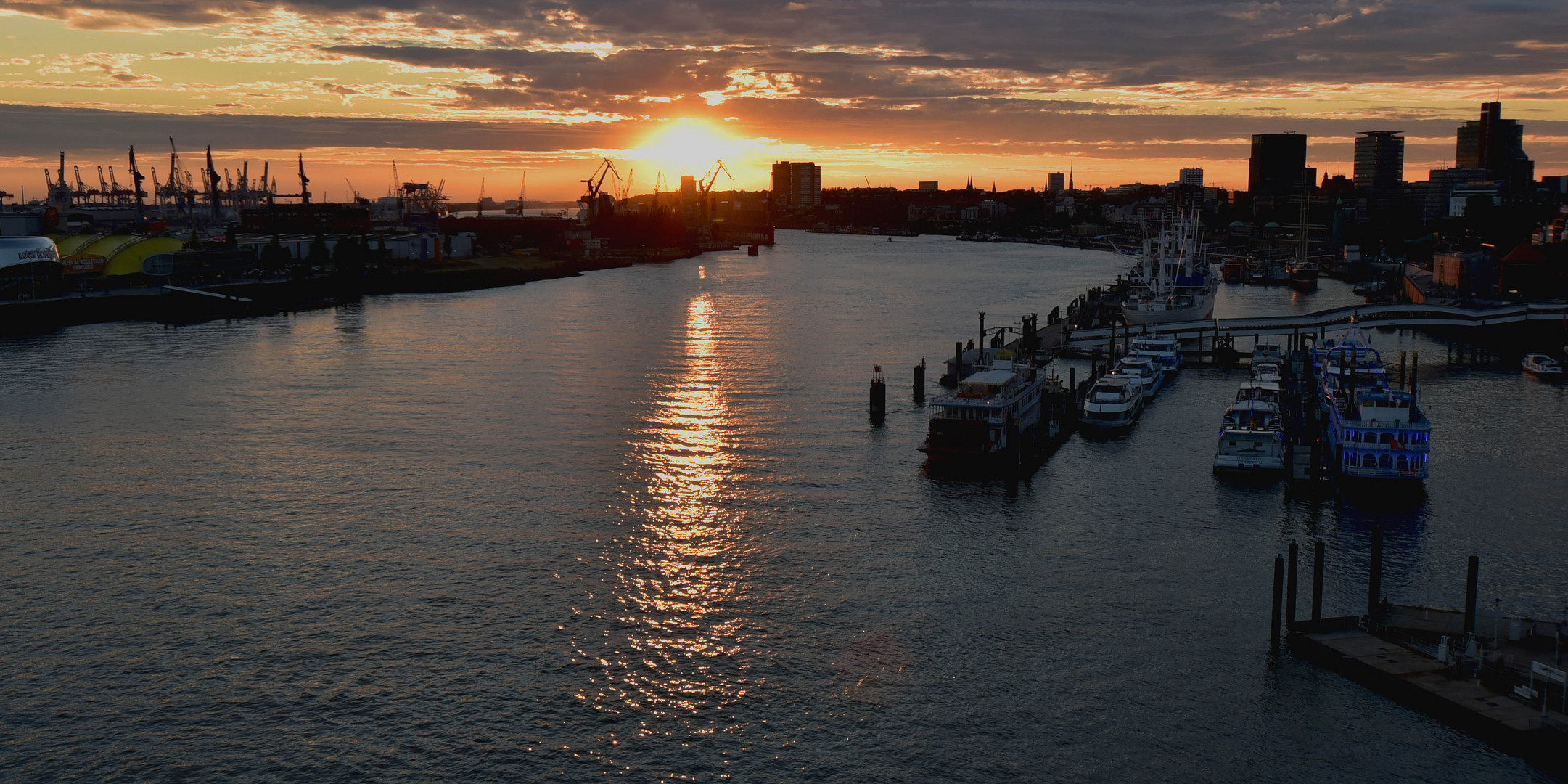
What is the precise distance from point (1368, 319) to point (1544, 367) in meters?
7.23

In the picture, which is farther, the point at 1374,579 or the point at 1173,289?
the point at 1173,289

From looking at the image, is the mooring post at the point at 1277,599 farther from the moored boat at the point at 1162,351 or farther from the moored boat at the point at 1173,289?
the moored boat at the point at 1173,289

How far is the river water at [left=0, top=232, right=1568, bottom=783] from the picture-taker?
15578 millimetres

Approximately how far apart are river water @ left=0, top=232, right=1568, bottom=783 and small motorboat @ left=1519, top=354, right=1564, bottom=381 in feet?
17.5

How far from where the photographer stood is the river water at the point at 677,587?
51.1ft

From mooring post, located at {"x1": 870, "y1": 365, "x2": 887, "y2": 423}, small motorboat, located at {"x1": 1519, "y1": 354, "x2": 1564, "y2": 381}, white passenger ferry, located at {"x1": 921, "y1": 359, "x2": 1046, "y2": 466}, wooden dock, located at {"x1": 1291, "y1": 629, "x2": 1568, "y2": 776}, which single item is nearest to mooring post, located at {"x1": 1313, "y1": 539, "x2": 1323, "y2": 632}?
wooden dock, located at {"x1": 1291, "y1": 629, "x2": 1568, "y2": 776}

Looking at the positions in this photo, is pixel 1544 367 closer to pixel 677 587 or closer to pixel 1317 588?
pixel 1317 588

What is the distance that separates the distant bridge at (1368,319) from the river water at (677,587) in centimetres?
998

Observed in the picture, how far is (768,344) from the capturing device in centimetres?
5206

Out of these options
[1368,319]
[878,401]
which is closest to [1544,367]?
[1368,319]

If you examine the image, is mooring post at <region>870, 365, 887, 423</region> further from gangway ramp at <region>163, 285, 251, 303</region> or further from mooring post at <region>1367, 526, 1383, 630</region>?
gangway ramp at <region>163, 285, 251, 303</region>

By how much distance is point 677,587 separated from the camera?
20859 mm

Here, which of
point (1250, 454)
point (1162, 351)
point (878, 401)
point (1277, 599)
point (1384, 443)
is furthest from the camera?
point (1162, 351)

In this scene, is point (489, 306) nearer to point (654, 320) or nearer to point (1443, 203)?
point (654, 320)
